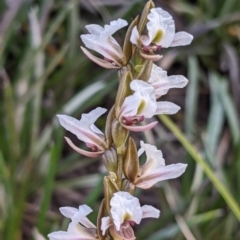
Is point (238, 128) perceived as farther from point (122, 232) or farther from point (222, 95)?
point (122, 232)

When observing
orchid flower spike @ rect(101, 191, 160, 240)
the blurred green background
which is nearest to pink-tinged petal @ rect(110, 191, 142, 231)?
orchid flower spike @ rect(101, 191, 160, 240)

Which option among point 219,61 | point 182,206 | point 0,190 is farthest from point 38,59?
point 219,61

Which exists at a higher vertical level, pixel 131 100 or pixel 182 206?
pixel 131 100

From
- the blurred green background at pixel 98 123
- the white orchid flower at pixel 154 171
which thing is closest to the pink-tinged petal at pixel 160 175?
the white orchid flower at pixel 154 171

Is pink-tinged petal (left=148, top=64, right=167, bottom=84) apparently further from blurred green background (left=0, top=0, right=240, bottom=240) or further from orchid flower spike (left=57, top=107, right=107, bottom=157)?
blurred green background (left=0, top=0, right=240, bottom=240)

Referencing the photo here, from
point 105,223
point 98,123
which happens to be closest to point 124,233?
point 105,223
